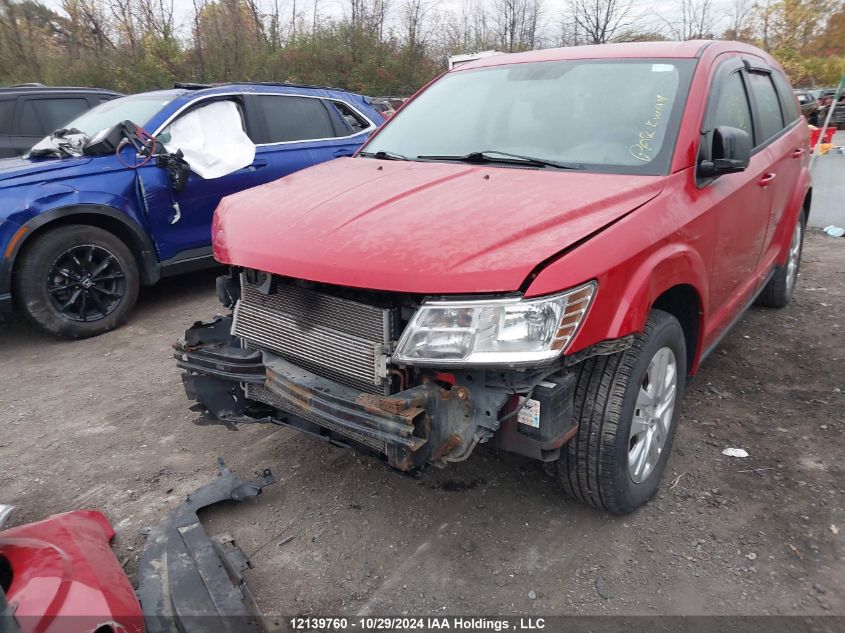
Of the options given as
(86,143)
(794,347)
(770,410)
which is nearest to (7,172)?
(86,143)

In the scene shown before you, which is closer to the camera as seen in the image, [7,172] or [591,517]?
[591,517]

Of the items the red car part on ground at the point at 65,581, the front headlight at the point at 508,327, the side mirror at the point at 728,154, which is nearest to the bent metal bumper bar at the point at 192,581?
the red car part on ground at the point at 65,581

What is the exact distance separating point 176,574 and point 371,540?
0.76 metres

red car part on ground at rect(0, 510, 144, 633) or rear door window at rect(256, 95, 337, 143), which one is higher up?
rear door window at rect(256, 95, 337, 143)

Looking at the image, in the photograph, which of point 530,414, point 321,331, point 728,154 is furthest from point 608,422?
point 728,154

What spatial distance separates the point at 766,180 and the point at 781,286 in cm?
172

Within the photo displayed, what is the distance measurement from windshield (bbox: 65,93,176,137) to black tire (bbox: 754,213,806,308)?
5.20 metres

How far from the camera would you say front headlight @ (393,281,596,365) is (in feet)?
6.72

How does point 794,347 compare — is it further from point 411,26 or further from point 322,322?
point 411,26

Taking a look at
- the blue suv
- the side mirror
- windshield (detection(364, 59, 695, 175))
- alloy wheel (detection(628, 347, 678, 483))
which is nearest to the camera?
alloy wheel (detection(628, 347, 678, 483))

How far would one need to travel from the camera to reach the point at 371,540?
104 inches

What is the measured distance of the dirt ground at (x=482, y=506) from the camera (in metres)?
2.34

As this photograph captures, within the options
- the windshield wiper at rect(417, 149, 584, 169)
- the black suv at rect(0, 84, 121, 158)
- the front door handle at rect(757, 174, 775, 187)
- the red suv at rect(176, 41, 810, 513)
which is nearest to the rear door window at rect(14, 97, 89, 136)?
the black suv at rect(0, 84, 121, 158)

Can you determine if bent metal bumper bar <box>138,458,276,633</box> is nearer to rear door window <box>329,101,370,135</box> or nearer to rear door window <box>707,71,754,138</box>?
rear door window <box>707,71,754,138</box>
